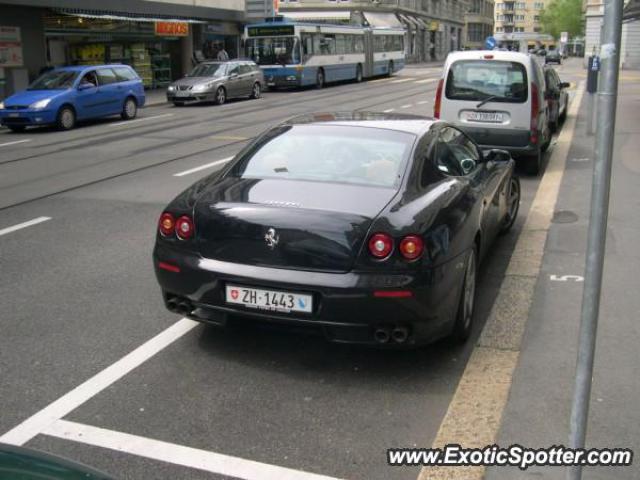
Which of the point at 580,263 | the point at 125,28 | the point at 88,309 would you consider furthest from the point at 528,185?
the point at 125,28

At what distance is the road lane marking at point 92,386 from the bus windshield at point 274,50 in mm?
28375

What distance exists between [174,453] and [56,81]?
57.9ft

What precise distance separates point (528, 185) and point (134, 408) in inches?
318

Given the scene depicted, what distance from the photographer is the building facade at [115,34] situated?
1053 inches

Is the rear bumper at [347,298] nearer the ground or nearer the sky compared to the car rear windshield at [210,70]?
nearer the ground

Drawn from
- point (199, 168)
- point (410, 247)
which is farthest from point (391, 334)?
point (199, 168)

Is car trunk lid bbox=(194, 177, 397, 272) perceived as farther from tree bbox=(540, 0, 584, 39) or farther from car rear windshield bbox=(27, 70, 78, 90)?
tree bbox=(540, 0, 584, 39)

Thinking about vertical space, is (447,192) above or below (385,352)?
above

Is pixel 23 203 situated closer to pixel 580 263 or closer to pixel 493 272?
pixel 493 272

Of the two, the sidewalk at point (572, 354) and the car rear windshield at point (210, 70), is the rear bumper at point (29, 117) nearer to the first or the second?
the car rear windshield at point (210, 70)

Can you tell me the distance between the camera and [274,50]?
107 ft

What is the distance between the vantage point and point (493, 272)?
648 cm

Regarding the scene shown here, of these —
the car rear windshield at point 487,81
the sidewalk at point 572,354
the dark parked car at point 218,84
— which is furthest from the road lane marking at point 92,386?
the dark parked car at point 218,84

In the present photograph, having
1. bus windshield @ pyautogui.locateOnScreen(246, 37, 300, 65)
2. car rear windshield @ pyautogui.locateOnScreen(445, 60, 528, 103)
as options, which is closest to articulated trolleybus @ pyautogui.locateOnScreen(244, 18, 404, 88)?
bus windshield @ pyautogui.locateOnScreen(246, 37, 300, 65)
